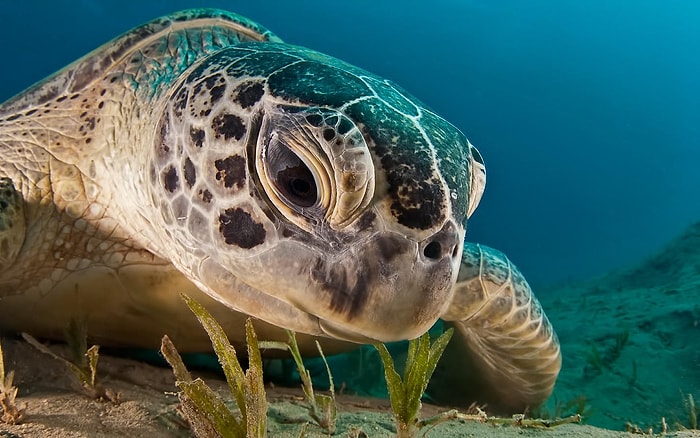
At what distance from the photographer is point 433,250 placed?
1.29 m

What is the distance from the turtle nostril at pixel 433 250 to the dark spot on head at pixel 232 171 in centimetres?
58

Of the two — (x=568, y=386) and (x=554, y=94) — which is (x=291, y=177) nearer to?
(x=568, y=386)

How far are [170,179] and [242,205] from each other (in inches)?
17.5

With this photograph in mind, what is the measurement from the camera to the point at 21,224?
230cm

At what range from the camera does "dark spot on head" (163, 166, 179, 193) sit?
5.69 ft

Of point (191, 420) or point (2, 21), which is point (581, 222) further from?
point (191, 420)

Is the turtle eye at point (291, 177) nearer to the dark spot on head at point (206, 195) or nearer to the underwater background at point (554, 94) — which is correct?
the dark spot on head at point (206, 195)

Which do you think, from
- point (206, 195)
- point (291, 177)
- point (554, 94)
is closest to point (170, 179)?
point (206, 195)

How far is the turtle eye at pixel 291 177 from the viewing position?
4.34 feet

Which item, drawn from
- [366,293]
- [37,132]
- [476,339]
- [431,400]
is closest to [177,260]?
[366,293]

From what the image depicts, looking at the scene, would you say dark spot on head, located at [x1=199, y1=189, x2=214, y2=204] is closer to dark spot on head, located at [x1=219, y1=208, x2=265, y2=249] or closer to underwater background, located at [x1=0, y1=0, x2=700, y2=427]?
dark spot on head, located at [x1=219, y1=208, x2=265, y2=249]

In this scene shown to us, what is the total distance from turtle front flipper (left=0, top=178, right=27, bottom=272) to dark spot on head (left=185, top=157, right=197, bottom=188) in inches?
43.9

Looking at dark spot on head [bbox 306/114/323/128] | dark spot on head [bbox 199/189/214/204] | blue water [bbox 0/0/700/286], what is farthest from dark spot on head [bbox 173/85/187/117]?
blue water [bbox 0/0/700/286]

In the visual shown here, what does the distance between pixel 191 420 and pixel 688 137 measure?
9376cm
